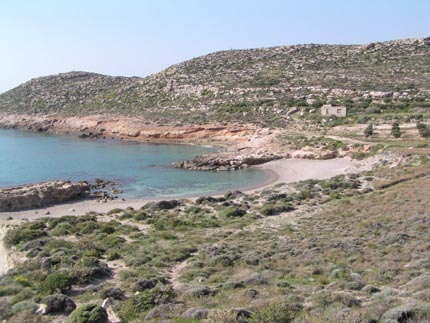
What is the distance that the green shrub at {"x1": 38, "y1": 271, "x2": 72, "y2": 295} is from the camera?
47.1ft

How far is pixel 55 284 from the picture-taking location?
14570 mm

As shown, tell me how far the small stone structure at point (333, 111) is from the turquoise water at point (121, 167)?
16855 millimetres

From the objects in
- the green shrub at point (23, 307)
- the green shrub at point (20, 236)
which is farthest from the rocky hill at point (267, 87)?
the green shrub at point (23, 307)

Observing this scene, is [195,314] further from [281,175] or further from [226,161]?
[226,161]

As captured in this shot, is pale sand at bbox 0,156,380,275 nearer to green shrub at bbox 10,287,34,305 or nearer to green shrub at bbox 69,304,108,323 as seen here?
green shrub at bbox 10,287,34,305

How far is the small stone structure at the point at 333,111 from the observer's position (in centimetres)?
6278

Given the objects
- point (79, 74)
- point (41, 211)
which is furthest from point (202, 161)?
point (79, 74)

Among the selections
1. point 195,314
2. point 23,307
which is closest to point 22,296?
point 23,307

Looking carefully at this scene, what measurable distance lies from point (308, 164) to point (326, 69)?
138 feet

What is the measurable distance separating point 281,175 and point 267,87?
127 ft

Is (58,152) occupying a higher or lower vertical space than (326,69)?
lower

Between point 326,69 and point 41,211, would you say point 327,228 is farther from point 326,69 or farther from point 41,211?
point 326,69

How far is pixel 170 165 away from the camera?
170 ft

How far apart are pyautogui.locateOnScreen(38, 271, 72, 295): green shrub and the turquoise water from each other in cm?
2323
